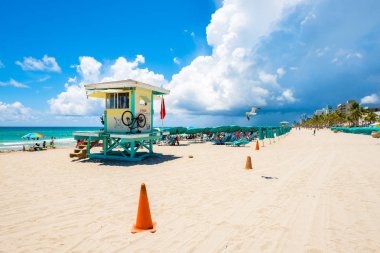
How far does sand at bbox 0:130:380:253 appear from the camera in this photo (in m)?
4.25

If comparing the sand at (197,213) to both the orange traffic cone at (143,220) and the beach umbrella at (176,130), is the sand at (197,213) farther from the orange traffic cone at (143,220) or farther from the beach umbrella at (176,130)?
the beach umbrella at (176,130)

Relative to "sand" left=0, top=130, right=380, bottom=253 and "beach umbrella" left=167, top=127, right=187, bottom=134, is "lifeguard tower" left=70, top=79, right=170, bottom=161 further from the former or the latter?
"beach umbrella" left=167, top=127, right=187, bottom=134

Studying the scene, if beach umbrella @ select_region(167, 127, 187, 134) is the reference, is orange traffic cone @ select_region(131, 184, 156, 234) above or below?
below

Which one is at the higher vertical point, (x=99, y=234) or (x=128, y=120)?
(x=128, y=120)

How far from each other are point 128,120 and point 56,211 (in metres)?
10.1

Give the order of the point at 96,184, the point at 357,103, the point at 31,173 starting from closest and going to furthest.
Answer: the point at 96,184 < the point at 31,173 < the point at 357,103

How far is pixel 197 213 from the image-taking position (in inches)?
228

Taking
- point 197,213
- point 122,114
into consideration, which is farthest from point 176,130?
Answer: point 197,213

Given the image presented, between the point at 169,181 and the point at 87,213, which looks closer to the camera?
the point at 87,213

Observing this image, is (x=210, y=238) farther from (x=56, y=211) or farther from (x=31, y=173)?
(x=31, y=173)

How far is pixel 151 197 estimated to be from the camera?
283 inches

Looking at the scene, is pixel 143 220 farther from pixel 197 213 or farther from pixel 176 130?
pixel 176 130

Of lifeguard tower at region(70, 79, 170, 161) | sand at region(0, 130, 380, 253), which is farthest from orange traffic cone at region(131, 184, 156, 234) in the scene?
lifeguard tower at region(70, 79, 170, 161)

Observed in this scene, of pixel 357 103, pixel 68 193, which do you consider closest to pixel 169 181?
pixel 68 193
